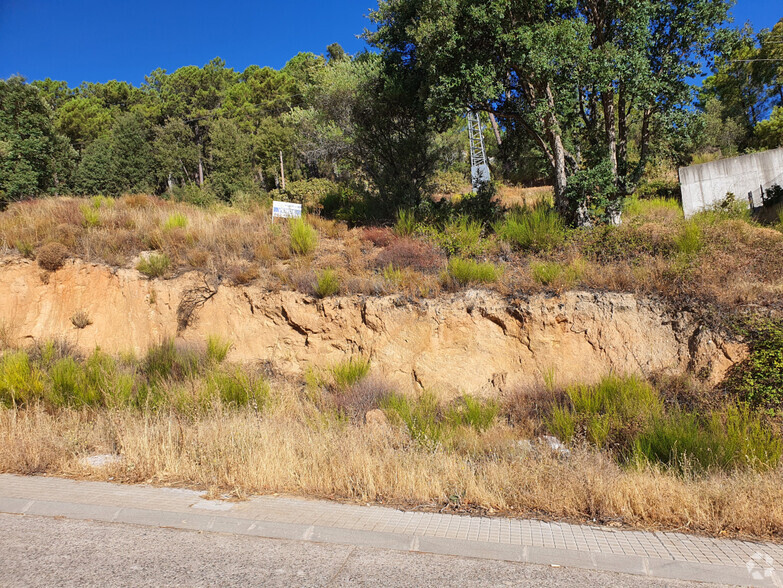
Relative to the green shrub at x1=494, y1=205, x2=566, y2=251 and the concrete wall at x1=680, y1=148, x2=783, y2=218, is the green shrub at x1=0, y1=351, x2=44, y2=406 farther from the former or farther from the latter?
the concrete wall at x1=680, y1=148, x2=783, y2=218

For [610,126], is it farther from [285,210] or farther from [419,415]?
[419,415]

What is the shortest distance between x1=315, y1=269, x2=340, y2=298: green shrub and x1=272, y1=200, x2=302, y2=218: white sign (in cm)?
305

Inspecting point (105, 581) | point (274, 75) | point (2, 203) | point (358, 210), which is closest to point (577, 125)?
point (358, 210)

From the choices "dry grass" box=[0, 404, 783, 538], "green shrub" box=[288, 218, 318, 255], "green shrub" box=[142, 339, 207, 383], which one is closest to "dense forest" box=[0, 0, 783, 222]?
"green shrub" box=[288, 218, 318, 255]

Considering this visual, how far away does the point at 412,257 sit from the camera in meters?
10.5

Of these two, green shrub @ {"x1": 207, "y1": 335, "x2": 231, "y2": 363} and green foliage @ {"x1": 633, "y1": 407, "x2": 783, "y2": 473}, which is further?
green shrub @ {"x1": 207, "y1": 335, "x2": 231, "y2": 363}

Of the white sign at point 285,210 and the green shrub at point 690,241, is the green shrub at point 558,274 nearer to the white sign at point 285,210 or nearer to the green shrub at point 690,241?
the green shrub at point 690,241

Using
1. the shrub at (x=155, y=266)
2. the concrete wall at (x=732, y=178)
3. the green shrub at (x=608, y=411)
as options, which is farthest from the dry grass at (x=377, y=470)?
the concrete wall at (x=732, y=178)

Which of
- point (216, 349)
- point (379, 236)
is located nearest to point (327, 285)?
point (216, 349)

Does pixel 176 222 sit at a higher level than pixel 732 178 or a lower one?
lower

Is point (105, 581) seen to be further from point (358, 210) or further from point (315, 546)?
point (358, 210)

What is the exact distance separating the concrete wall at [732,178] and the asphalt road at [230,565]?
50.6 feet

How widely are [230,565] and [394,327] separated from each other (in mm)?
6107

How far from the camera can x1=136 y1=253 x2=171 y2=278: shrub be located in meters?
10.9
